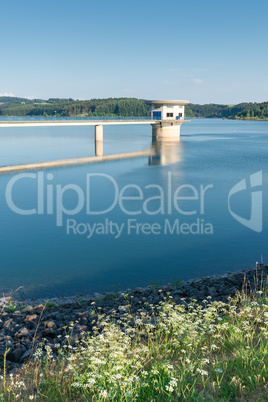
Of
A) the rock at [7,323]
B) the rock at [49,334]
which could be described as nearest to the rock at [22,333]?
the rock at [49,334]

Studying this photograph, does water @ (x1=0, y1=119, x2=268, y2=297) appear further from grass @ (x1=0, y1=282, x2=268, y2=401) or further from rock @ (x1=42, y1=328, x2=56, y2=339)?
grass @ (x1=0, y1=282, x2=268, y2=401)

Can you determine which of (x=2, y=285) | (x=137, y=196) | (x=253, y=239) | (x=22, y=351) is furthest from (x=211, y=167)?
(x=22, y=351)

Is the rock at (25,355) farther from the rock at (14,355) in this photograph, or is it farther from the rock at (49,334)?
the rock at (49,334)

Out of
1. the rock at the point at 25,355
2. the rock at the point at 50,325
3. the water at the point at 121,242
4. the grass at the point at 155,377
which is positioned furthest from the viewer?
the water at the point at 121,242

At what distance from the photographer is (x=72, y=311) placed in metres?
11.6

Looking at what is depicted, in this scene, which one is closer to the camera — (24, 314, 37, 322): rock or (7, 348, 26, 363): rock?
(7, 348, 26, 363): rock

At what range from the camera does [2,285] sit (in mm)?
16031

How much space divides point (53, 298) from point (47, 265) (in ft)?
13.6

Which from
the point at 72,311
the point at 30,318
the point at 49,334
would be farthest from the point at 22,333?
the point at 72,311

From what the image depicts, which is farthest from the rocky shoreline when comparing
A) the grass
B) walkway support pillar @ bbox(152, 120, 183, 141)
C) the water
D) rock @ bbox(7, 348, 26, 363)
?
walkway support pillar @ bbox(152, 120, 183, 141)

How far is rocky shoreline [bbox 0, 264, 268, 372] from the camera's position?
344 inches

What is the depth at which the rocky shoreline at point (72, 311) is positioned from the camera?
8.73 m

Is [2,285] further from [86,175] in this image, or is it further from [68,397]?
[86,175]

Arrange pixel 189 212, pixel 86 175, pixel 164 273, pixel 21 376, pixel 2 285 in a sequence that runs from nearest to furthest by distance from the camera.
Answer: pixel 21 376, pixel 2 285, pixel 164 273, pixel 189 212, pixel 86 175
